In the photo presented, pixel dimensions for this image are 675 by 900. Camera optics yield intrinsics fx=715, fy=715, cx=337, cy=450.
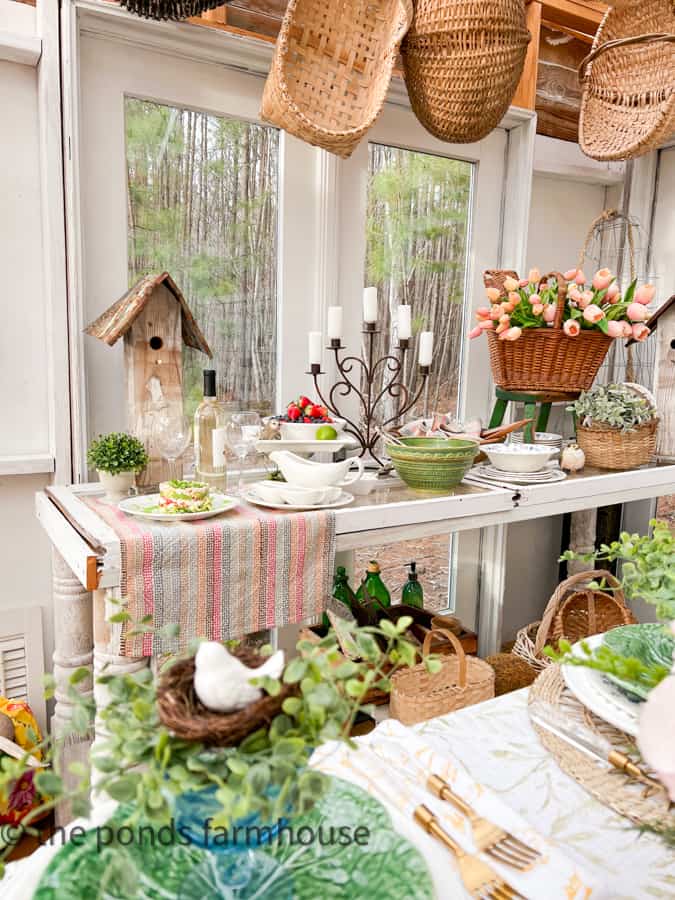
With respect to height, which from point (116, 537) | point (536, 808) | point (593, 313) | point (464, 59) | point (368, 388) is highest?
point (464, 59)

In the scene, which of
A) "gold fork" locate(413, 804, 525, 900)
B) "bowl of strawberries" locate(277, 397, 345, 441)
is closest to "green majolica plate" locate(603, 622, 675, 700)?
"gold fork" locate(413, 804, 525, 900)

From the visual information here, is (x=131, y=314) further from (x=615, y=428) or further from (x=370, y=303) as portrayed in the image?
(x=615, y=428)

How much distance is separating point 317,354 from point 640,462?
39.7 inches

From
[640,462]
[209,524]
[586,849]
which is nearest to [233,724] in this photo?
[586,849]

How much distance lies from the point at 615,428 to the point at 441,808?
5.13ft

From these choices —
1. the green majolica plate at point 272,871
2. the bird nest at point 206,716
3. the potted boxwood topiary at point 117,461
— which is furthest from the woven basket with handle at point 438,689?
the bird nest at point 206,716

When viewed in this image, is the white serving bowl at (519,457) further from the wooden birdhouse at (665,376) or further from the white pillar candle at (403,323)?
the wooden birdhouse at (665,376)

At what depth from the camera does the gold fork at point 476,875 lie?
23.9 inches

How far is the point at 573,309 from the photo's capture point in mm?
1954

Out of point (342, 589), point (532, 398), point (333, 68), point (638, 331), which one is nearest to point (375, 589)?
point (342, 589)

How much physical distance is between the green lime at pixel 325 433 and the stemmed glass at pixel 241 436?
0.15 metres

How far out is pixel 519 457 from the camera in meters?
1.85

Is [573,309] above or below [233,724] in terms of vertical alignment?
above

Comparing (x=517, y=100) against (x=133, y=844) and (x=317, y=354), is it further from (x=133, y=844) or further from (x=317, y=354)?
(x=133, y=844)
